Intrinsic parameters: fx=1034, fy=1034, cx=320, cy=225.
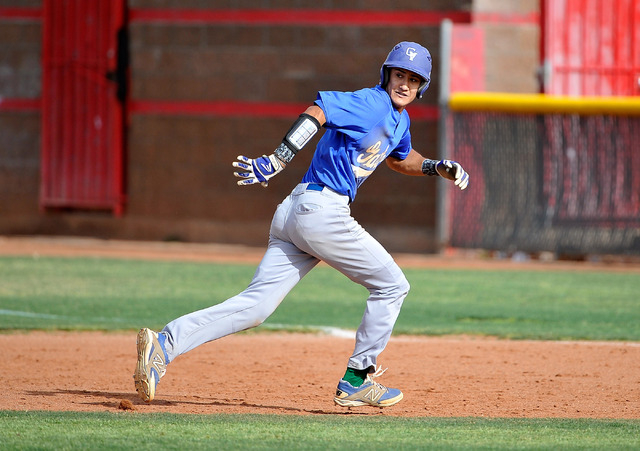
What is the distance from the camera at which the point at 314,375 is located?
278 inches

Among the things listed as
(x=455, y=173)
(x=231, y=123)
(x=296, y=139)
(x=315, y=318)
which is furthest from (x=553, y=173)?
(x=296, y=139)

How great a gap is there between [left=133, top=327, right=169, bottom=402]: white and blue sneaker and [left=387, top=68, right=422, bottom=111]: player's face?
1830 mm

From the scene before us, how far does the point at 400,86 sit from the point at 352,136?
46 cm

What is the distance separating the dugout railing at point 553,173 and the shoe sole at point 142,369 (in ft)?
37.0

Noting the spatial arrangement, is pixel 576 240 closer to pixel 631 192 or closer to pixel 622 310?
pixel 631 192

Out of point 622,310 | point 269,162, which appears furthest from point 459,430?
point 622,310

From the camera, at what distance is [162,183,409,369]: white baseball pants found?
18.1 feet

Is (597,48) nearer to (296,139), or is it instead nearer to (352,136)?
(352,136)

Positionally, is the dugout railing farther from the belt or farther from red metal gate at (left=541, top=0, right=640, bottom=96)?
the belt

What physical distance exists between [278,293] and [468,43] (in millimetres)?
12254

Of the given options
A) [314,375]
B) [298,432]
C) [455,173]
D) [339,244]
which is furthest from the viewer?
[314,375]

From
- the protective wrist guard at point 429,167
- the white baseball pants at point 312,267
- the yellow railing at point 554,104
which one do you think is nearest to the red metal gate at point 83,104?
the yellow railing at point 554,104

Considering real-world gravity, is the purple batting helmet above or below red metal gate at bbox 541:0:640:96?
below

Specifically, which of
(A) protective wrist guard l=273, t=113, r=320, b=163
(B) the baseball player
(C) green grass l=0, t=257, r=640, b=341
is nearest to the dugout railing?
(C) green grass l=0, t=257, r=640, b=341
